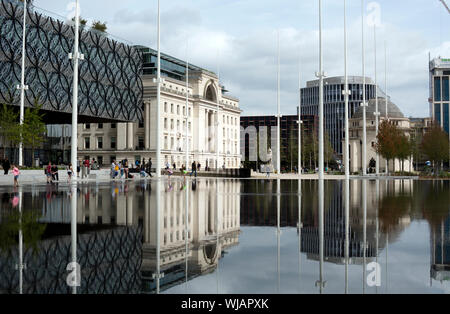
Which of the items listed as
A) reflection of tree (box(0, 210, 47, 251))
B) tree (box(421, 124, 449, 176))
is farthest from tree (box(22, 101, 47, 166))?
tree (box(421, 124, 449, 176))

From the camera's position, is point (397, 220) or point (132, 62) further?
point (132, 62)

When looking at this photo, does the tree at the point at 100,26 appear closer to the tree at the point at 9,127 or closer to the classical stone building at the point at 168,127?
the classical stone building at the point at 168,127

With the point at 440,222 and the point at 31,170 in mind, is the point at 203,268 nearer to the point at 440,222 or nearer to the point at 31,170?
the point at 440,222

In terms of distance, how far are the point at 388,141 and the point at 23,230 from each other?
208ft

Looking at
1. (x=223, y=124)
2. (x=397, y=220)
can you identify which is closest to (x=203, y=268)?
(x=397, y=220)

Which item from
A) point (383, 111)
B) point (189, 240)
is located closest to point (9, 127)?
point (189, 240)

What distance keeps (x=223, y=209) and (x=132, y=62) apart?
66.5m

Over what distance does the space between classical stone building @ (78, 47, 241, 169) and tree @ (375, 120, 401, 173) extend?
3143 cm

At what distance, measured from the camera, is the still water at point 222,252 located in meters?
6.37

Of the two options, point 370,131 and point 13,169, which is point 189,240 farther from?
point 370,131

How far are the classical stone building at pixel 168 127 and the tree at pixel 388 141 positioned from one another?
31.4m

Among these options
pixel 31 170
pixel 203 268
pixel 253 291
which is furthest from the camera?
pixel 31 170

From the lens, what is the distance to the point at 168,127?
105000mm

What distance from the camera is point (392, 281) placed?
652 cm
